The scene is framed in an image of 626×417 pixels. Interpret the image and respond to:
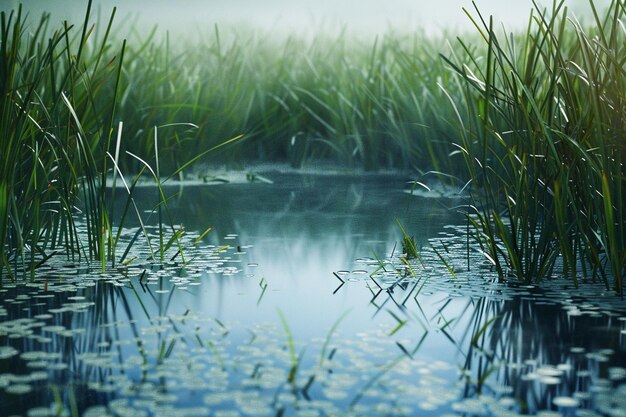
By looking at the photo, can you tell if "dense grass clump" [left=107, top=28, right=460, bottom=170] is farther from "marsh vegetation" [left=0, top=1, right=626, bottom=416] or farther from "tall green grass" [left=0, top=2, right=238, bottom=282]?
"tall green grass" [left=0, top=2, right=238, bottom=282]

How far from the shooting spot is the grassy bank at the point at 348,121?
2506 millimetres

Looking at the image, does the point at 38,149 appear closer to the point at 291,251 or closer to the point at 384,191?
the point at 291,251

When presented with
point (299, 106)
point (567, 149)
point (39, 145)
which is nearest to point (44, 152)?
point (39, 145)

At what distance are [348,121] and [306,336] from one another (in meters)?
3.67

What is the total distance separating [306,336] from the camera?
2.15 metres

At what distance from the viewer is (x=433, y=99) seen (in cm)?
526

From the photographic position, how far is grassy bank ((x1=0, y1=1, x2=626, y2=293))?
251cm

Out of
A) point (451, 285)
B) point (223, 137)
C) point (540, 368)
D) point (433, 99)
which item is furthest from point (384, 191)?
point (540, 368)

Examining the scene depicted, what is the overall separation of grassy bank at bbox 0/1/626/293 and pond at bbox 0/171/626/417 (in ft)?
0.60

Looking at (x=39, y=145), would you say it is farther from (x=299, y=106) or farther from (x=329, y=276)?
(x=299, y=106)

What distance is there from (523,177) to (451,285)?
37 cm

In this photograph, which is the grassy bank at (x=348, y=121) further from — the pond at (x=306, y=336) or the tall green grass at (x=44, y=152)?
the pond at (x=306, y=336)

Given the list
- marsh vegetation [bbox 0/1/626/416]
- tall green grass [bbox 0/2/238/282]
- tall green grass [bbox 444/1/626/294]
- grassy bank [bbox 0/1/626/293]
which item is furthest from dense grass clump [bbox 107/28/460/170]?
tall green grass [bbox 444/1/626/294]

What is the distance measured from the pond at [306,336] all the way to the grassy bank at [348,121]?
183 millimetres
